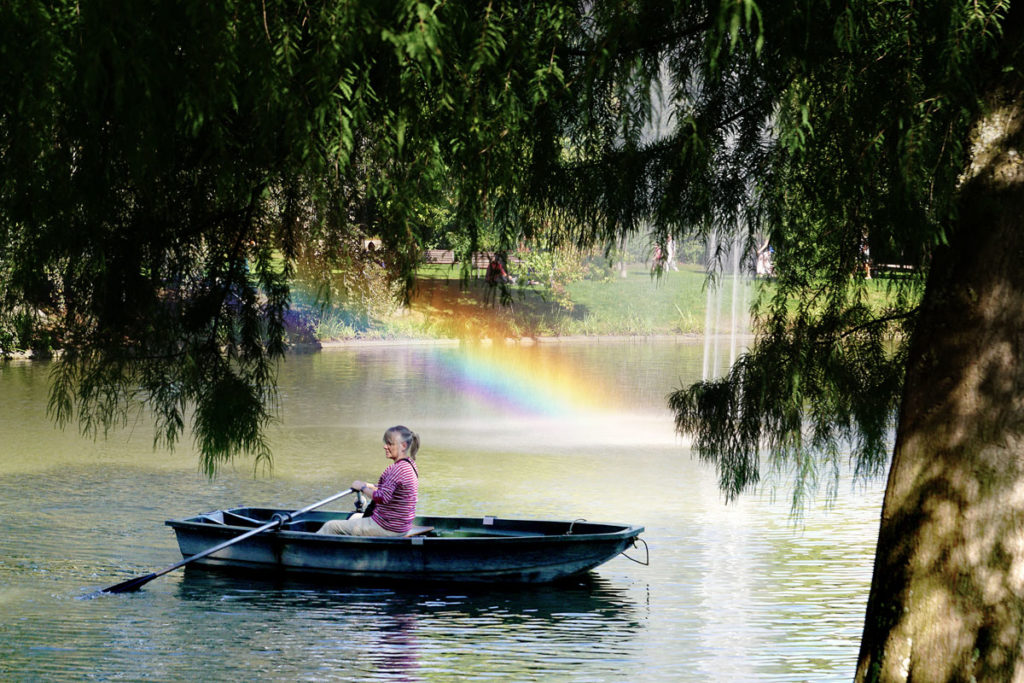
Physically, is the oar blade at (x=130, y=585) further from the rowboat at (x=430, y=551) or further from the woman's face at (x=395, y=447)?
the woman's face at (x=395, y=447)

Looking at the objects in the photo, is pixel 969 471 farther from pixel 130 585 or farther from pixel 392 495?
pixel 130 585

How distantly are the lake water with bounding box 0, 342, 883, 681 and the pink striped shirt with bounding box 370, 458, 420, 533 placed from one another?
43cm

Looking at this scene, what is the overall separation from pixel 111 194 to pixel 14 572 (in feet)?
17.5

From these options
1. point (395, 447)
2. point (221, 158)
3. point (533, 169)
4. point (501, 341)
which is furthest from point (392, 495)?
point (501, 341)

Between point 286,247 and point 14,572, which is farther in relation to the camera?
point 14,572

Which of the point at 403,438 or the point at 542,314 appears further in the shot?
the point at 542,314

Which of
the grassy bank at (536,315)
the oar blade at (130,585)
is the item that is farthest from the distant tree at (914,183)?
the grassy bank at (536,315)

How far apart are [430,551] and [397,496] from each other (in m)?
0.41

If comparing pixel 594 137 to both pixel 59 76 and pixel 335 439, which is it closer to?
pixel 59 76

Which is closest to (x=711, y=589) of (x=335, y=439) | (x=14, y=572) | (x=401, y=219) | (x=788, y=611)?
(x=788, y=611)

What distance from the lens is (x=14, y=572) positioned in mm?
8914

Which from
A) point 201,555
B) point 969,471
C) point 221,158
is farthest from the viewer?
point 201,555

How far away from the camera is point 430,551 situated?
8.71m

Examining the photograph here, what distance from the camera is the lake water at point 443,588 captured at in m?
7.08
